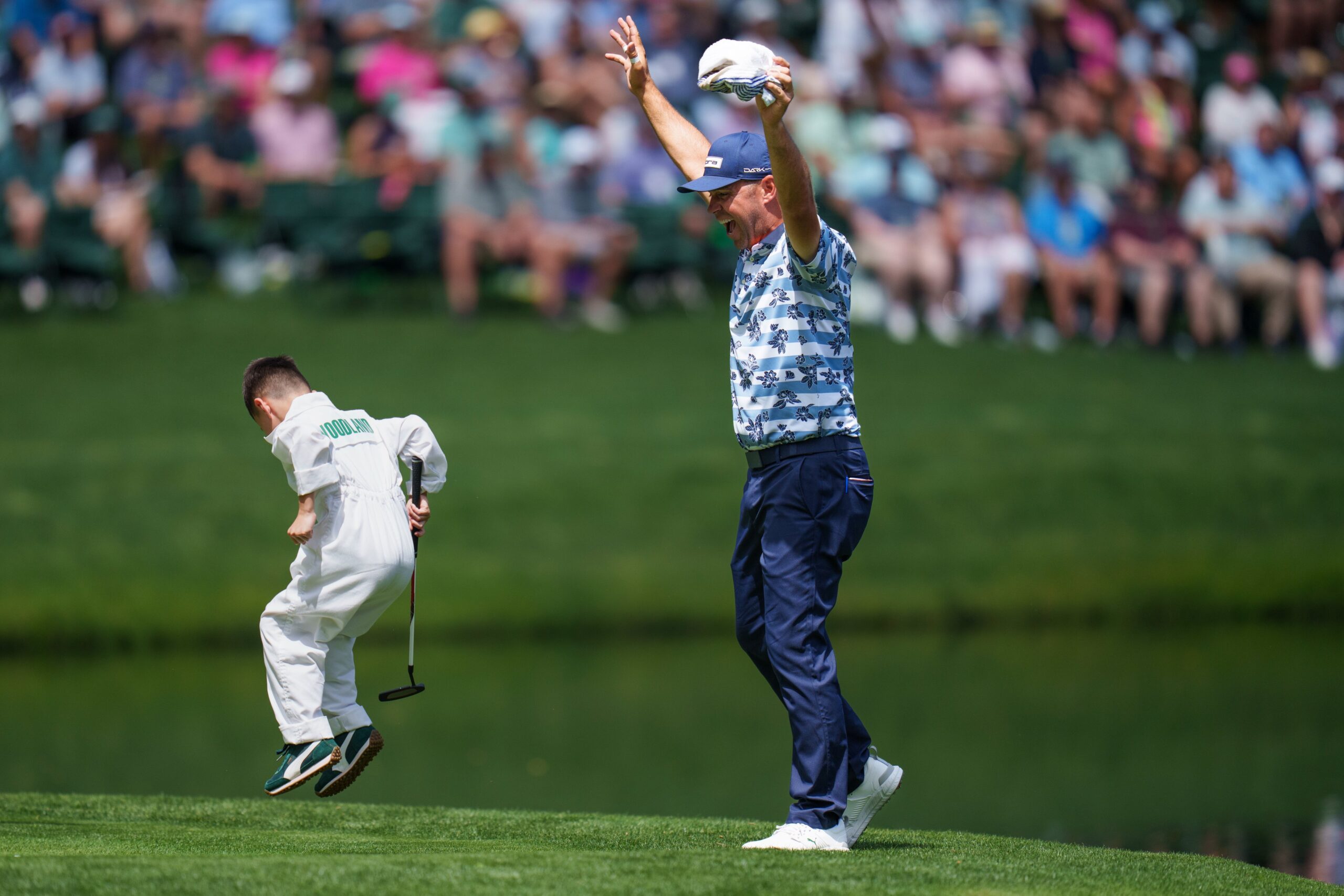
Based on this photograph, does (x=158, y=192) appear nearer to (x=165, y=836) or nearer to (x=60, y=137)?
(x=60, y=137)

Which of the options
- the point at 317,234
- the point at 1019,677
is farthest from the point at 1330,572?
the point at 317,234

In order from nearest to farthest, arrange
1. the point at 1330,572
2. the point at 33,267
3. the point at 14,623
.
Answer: the point at 14,623
the point at 1330,572
the point at 33,267

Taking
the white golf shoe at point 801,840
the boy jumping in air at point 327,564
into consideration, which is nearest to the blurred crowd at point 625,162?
the boy jumping in air at point 327,564

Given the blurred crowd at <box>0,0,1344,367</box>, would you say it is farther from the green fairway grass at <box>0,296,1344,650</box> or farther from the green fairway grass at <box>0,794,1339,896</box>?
the green fairway grass at <box>0,794,1339,896</box>

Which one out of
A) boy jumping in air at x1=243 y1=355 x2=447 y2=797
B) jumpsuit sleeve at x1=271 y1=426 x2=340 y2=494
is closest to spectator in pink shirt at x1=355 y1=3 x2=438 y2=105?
boy jumping in air at x1=243 y1=355 x2=447 y2=797

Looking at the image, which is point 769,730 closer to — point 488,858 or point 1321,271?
point 488,858

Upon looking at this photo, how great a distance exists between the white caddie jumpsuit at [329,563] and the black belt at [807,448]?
102 cm

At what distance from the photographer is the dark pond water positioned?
277 inches

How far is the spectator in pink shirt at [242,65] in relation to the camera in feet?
47.3

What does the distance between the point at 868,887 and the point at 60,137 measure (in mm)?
11729

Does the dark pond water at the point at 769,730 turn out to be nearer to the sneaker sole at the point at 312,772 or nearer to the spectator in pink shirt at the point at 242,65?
the sneaker sole at the point at 312,772

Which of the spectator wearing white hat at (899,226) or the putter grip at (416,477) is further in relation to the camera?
the spectator wearing white hat at (899,226)

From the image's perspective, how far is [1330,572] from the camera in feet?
40.4

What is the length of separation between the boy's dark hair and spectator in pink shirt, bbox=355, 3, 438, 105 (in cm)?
976
